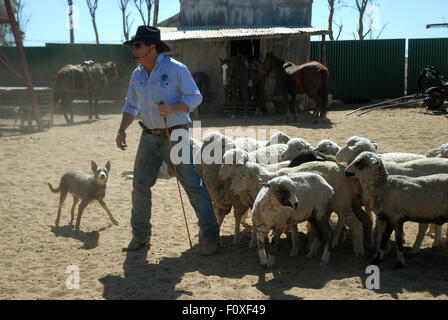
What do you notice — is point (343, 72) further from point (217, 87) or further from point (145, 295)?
point (145, 295)

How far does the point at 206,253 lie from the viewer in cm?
554

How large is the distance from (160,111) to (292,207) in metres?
1.62

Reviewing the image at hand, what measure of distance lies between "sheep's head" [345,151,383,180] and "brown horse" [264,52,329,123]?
33.2 feet

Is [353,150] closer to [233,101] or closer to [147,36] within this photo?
[147,36]

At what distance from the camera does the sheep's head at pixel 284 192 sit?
4.62 meters

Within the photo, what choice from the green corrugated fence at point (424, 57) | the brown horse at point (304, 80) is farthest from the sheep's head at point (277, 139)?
the green corrugated fence at point (424, 57)

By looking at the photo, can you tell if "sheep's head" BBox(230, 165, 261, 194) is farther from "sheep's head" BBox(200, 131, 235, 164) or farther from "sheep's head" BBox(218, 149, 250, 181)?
"sheep's head" BBox(200, 131, 235, 164)

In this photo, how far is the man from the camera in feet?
17.3

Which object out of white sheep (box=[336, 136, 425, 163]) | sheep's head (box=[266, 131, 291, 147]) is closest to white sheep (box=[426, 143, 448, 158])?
white sheep (box=[336, 136, 425, 163])

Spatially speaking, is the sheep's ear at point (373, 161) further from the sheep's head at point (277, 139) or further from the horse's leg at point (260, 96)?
the horse's leg at point (260, 96)

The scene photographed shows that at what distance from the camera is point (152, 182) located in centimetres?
562

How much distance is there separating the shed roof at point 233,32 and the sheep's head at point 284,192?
12.6 metres

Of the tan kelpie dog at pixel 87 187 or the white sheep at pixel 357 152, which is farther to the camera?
the tan kelpie dog at pixel 87 187
